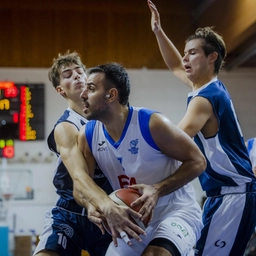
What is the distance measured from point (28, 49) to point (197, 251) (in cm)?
755

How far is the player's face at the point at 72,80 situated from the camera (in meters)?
4.43

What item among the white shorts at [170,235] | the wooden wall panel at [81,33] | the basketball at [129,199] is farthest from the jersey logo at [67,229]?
the wooden wall panel at [81,33]

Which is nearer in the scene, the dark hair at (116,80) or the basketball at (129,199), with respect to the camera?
the basketball at (129,199)

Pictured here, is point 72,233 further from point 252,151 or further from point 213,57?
point 252,151

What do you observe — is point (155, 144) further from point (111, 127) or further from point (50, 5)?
point (50, 5)

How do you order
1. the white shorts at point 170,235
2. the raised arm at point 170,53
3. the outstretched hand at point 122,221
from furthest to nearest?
the raised arm at point 170,53
the white shorts at point 170,235
the outstretched hand at point 122,221

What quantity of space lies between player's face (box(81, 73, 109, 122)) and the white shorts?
0.73 metres

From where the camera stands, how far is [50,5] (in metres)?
10.9

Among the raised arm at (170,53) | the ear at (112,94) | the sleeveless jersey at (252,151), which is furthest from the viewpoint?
the sleeveless jersey at (252,151)

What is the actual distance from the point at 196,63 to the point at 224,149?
0.70 m

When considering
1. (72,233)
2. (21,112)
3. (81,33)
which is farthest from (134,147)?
(81,33)

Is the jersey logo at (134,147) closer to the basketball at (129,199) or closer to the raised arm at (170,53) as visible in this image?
the basketball at (129,199)

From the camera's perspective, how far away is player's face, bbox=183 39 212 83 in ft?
14.0

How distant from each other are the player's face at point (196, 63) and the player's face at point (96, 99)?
0.87 m
